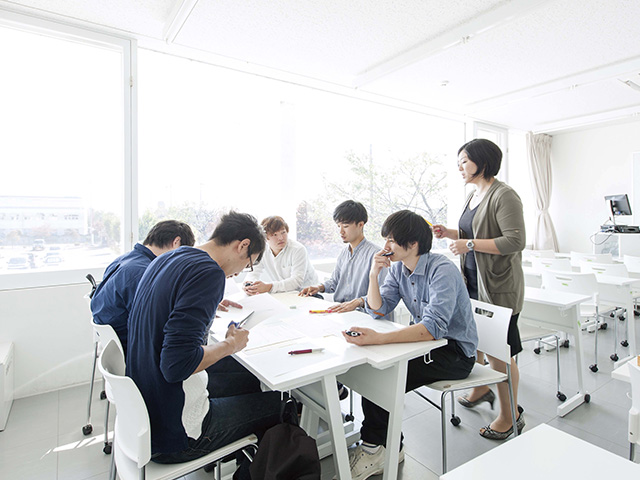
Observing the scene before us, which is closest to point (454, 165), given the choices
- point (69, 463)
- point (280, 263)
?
point (280, 263)

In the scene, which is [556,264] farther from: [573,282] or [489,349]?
[489,349]

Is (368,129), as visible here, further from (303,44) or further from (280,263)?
(280,263)

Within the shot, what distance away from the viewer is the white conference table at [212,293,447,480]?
1361 mm

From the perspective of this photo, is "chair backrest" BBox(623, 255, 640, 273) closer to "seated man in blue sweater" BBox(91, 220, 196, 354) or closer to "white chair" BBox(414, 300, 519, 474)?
"white chair" BBox(414, 300, 519, 474)

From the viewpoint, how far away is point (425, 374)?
178 centimetres

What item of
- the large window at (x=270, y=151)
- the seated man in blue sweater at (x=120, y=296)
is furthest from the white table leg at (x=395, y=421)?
the large window at (x=270, y=151)

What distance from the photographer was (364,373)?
5.61 feet

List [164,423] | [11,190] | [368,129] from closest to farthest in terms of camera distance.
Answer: [164,423]
[11,190]
[368,129]

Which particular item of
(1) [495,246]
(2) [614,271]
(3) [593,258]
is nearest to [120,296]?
(1) [495,246]

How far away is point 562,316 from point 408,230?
1638 millimetres

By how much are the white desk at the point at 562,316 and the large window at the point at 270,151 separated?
250 centimetres

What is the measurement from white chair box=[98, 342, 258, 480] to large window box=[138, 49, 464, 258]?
2430 mm

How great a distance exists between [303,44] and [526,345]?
3.52 metres

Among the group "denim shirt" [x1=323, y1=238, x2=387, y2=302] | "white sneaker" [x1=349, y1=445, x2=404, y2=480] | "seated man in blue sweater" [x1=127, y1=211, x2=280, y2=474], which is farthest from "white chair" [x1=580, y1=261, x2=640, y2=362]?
"seated man in blue sweater" [x1=127, y1=211, x2=280, y2=474]
